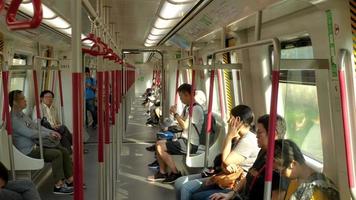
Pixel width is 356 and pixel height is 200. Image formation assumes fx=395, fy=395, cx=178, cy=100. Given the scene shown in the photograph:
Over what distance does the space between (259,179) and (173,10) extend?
2.05 meters

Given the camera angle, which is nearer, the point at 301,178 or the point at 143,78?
the point at 301,178

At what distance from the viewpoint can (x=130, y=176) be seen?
19.2 feet

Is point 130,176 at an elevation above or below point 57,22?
below

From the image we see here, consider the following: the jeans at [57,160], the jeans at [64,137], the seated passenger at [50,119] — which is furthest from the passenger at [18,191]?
the jeans at [64,137]

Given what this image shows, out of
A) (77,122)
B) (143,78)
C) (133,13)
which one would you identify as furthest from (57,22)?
(143,78)

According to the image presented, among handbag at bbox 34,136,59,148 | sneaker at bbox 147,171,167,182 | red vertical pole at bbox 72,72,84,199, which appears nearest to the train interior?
red vertical pole at bbox 72,72,84,199

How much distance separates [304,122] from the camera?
254 centimetres

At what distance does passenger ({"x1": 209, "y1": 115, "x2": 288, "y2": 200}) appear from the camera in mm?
2529

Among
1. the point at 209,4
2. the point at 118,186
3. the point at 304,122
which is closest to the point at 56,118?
the point at 118,186

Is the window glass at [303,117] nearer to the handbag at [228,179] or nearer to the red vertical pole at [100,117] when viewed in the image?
the handbag at [228,179]

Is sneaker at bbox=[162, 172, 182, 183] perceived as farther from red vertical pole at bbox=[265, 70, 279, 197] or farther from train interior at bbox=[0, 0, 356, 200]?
red vertical pole at bbox=[265, 70, 279, 197]

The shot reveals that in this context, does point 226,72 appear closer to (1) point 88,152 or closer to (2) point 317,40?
(2) point 317,40

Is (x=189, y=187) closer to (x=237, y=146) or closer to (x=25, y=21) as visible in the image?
(x=237, y=146)

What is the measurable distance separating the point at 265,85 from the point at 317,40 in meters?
1.50
